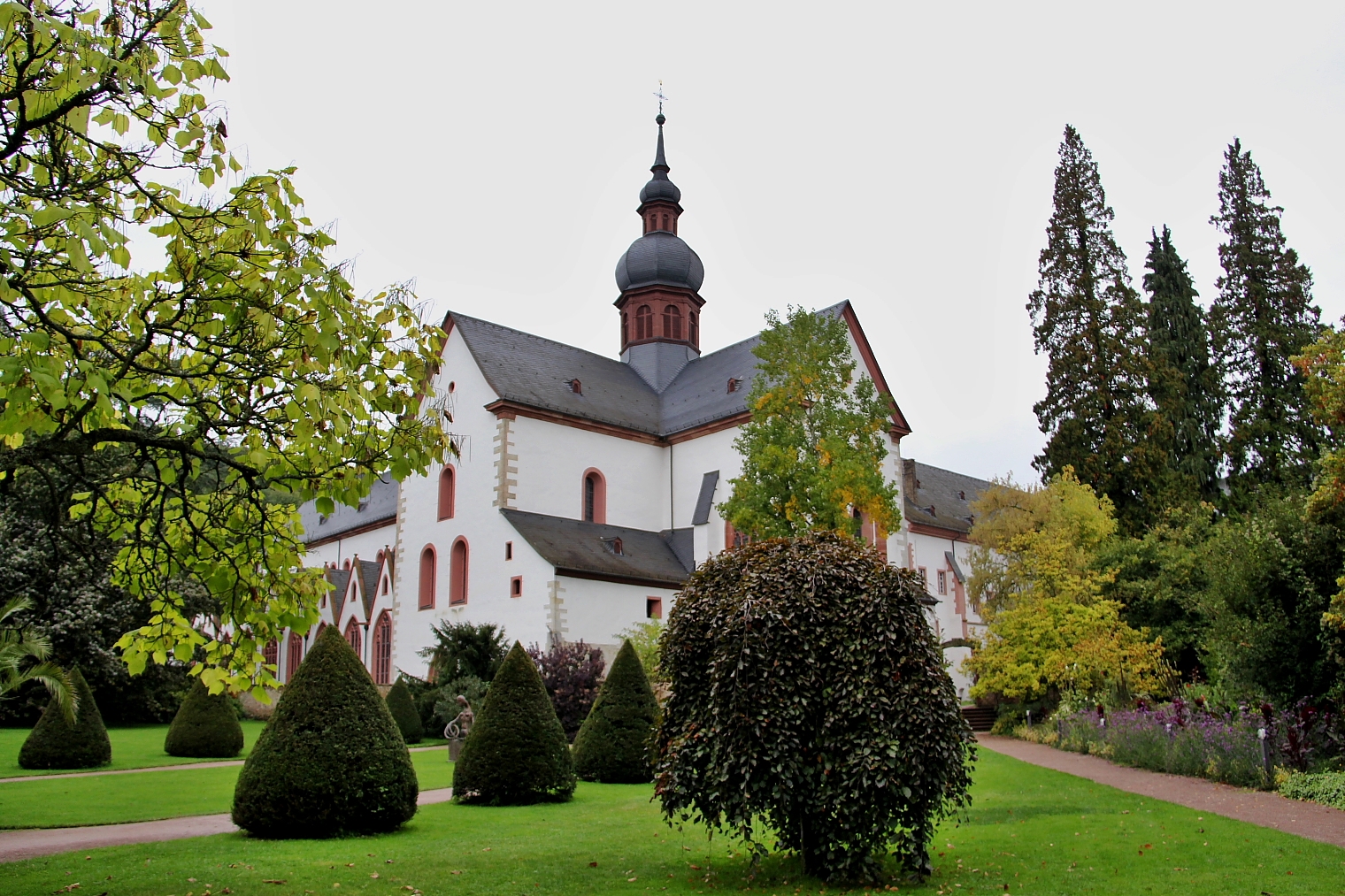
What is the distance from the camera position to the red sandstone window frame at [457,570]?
3400 cm

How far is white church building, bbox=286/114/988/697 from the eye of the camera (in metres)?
31.4

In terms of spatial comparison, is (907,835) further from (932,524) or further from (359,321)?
(932,524)

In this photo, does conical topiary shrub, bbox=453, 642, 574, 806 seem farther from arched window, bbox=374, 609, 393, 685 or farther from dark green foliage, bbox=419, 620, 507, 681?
arched window, bbox=374, 609, 393, 685

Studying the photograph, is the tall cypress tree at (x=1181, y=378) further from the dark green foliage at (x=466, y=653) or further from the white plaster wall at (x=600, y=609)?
the dark green foliage at (x=466, y=653)

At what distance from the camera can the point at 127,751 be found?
23297mm

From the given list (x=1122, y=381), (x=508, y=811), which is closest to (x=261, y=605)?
(x=508, y=811)

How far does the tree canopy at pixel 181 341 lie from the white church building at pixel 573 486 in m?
20.8

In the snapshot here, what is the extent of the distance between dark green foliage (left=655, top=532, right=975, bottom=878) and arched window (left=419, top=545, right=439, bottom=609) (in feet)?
88.4

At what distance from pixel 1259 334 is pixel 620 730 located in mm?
29388

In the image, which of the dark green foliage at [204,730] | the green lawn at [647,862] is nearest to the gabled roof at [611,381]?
the dark green foliage at [204,730]

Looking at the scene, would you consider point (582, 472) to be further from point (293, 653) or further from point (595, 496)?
point (293, 653)

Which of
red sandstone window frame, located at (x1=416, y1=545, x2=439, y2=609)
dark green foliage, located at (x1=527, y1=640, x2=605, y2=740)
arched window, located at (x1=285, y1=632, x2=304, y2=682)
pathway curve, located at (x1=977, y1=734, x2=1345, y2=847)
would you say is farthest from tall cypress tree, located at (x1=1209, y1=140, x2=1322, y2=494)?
arched window, located at (x1=285, y1=632, x2=304, y2=682)

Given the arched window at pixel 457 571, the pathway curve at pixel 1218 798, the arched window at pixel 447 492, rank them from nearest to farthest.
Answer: the pathway curve at pixel 1218 798
the arched window at pixel 457 571
the arched window at pixel 447 492

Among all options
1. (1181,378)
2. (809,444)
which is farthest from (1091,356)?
(809,444)
